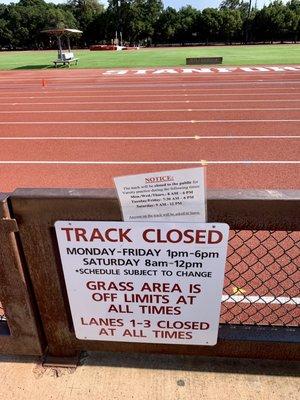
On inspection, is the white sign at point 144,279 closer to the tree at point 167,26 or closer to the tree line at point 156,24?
the tree line at point 156,24

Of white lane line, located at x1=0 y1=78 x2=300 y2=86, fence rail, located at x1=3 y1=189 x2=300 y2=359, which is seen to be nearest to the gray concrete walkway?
fence rail, located at x1=3 y1=189 x2=300 y2=359

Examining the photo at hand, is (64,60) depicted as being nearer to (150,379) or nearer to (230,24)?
(150,379)

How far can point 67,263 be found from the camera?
2164mm

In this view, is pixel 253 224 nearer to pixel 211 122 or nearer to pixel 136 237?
pixel 136 237

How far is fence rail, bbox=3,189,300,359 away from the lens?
190 cm

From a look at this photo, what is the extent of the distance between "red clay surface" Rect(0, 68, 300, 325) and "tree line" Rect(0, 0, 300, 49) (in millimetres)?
59860

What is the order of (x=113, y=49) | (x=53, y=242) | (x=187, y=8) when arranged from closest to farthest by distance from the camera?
1. (x=53, y=242)
2. (x=113, y=49)
3. (x=187, y=8)

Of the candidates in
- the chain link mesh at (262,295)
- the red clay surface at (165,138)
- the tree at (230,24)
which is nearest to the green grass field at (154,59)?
the red clay surface at (165,138)

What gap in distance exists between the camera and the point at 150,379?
95.4 inches

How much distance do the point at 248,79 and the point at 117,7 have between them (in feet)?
236

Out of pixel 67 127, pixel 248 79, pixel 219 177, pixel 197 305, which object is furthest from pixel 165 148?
pixel 248 79

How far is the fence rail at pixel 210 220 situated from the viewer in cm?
190

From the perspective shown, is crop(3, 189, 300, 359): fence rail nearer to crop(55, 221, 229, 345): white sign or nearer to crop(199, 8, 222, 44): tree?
crop(55, 221, 229, 345): white sign

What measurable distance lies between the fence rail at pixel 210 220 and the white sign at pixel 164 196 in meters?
0.07
